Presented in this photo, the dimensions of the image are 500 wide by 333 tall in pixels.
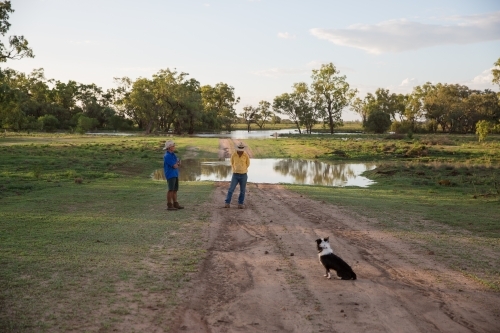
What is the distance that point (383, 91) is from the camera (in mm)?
121125

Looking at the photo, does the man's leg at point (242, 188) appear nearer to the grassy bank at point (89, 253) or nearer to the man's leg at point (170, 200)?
the grassy bank at point (89, 253)

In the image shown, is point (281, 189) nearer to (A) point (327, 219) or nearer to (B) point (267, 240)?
(A) point (327, 219)

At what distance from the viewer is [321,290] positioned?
6574 millimetres

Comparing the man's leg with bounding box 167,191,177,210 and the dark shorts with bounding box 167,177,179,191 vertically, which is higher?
the dark shorts with bounding box 167,177,179,191

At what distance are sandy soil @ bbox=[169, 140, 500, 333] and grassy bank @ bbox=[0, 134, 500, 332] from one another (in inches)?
17.8

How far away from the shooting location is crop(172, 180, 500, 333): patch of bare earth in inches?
215

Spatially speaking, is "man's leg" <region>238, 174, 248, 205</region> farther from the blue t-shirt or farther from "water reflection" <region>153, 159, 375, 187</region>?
"water reflection" <region>153, 159, 375, 187</region>

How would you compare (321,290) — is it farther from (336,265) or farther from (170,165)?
(170,165)

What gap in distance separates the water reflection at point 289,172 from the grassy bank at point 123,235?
3043 millimetres

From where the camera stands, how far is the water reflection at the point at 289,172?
2534 cm

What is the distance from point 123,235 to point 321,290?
199 inches

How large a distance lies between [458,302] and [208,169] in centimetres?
2532

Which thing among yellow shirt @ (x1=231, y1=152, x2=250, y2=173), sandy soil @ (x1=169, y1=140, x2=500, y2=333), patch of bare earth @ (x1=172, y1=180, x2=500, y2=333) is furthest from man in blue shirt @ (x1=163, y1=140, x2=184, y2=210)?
sandy soil @ (x1=169, y1=140, x2=500, y2=333)

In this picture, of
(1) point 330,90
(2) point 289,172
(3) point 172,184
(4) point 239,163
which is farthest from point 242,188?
(1) point 330,90
